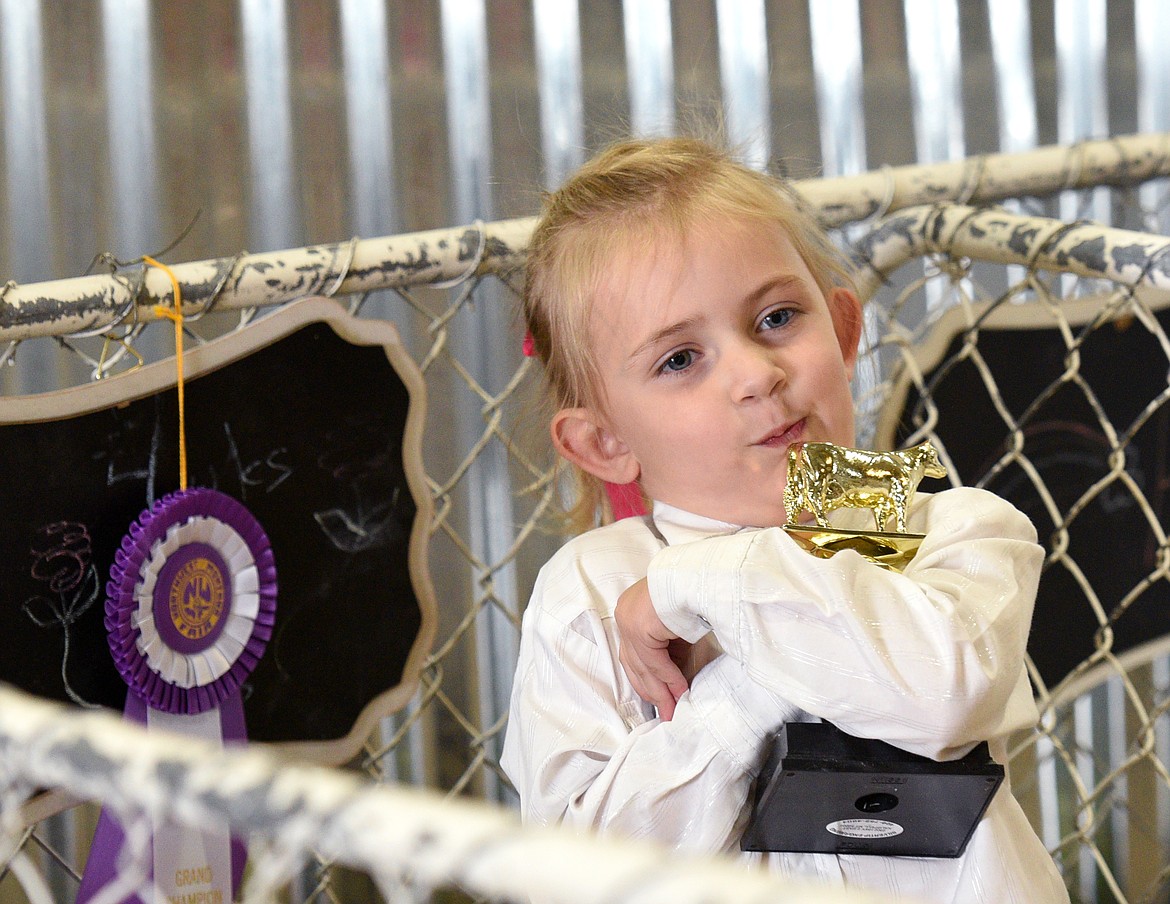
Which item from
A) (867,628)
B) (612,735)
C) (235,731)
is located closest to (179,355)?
(235,731)

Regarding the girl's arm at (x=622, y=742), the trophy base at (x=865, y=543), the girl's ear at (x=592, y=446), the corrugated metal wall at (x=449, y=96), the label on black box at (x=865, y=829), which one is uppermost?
the corrugated metal wall at (x=449, y=96)

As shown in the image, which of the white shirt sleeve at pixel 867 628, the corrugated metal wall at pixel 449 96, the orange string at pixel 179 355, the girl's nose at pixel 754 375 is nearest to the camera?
the white shirt sleeve at pixel 867 628

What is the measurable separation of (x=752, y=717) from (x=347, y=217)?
98 cm

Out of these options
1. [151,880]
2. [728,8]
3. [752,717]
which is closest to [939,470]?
[752,717]

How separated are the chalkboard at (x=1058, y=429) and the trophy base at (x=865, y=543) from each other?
55 cm

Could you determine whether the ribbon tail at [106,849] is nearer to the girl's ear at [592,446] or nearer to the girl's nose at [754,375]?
the girl's ear at [592,446]

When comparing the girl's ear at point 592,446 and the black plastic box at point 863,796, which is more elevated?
Result: the girl's ear at point 592,446

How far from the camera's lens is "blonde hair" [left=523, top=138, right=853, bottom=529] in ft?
2.67

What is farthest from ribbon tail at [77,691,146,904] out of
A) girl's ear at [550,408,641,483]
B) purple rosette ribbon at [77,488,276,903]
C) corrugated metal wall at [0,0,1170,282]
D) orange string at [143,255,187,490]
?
corrugated metal wall at [0,0,1170,282]

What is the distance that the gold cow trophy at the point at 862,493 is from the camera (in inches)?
25.4

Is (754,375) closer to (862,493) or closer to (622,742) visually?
(862,493)

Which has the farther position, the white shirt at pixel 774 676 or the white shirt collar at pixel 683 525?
the white shirt collar at pixel 683 525

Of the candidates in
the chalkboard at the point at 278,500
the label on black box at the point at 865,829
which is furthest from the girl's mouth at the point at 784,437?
the chalkboard at the point at 278,500

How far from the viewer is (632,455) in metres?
0.86
